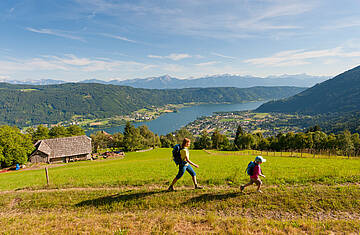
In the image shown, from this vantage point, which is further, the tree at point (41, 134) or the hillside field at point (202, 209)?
the tree at point (41, 134)

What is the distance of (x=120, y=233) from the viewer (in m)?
5.96

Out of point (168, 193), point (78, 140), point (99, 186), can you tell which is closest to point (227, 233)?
point (168, 193)

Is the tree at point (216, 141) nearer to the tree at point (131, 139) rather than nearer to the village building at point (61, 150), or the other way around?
the tree at point (131, 139)

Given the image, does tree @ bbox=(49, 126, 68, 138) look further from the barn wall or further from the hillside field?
the hillside field

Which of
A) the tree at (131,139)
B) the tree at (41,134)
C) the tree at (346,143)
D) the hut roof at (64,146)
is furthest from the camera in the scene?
the tree at (131,139)

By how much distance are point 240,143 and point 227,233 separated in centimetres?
6810

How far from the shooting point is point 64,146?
51062mm

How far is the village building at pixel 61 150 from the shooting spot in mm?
47688

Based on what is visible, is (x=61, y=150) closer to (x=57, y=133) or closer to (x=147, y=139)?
(x=57, y=133)

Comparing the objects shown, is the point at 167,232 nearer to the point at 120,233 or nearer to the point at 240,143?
the point at 120,233

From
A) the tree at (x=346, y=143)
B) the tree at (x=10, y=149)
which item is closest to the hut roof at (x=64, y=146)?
the tree at (x=10, y=149)

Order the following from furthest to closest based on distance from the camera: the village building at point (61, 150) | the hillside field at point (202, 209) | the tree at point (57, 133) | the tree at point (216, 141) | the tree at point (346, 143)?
the tree at point (216, 141) < the tree at point (57, 133) < the tree at point (346, 143) < the village building at point (61, 150) < the hillside field at point (202, 209)

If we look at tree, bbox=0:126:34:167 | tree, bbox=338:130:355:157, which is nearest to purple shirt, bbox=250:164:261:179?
tree, bbox=0:126:34:167

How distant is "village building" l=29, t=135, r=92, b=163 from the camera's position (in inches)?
1877
